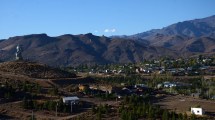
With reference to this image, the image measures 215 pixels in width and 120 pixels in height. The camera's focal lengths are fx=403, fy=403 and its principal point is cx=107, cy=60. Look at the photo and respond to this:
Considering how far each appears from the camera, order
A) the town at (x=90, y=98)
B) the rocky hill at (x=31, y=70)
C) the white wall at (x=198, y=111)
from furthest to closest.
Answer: the rocky hill at (x=31, y=70), the white wall at (x=198, y=111), the town at (x=90, y=98)

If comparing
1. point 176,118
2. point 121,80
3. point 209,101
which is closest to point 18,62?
point 121,80

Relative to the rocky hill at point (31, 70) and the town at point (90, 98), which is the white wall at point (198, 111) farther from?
the rocky hill at point (31, 70)

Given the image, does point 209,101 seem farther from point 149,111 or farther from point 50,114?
point 50,114

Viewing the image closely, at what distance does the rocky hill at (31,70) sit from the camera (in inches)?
3642

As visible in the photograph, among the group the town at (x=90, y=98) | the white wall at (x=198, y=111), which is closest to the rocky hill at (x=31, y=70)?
the town at (x=90, y=98)

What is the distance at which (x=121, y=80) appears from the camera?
10675 cm

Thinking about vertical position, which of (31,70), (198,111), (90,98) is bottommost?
(198,111)

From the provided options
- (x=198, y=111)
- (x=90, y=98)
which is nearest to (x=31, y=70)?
(x=90, y=98)

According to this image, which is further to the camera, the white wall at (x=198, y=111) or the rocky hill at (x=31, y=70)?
the rocky hill at (x=31, y=70)

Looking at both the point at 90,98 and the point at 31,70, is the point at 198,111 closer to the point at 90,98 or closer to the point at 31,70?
the point at 90,98

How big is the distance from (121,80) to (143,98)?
32367mm

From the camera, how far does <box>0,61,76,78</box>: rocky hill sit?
92500mm

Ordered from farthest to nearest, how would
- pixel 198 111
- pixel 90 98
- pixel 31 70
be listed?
pixel 31 70 < pixel 90 98 < pixel 198 111

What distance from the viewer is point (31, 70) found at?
313 feet
